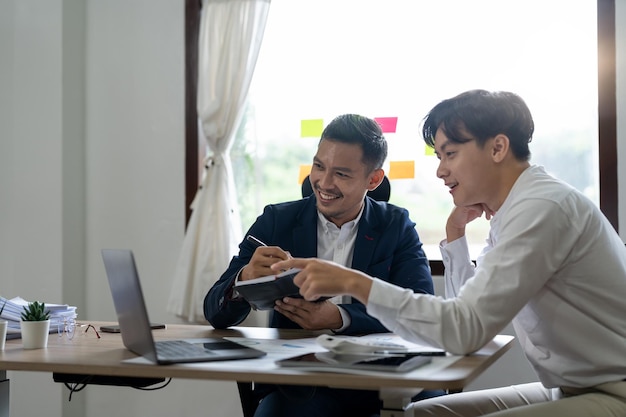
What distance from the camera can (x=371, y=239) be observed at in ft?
7.66

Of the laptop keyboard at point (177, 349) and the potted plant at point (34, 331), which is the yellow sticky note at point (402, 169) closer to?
the laptop keyboard at point (177, 349)

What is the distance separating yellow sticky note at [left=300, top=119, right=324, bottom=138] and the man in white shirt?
1.71 meters

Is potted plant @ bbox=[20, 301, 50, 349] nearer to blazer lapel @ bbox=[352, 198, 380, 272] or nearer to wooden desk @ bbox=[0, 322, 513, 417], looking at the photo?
wooden desk @ bbox=[0, 322, 513, 417]

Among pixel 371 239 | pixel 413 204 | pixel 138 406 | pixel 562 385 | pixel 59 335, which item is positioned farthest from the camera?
pixel 138 406

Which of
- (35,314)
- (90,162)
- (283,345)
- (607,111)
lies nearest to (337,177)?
(283,345)

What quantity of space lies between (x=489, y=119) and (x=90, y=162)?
102 inches

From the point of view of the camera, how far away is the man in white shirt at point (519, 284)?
1552 mm

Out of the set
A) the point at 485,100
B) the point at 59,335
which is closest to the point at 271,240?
the point at 59,335

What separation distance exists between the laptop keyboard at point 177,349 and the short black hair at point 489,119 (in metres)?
0.80

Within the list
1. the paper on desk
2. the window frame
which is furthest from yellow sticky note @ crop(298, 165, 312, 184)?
the paper on desk

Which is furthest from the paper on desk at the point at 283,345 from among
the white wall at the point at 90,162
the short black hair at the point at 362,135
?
the white wall at the point at 90,162

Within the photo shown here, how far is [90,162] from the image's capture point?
3.82 meters

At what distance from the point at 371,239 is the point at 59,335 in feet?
3.20

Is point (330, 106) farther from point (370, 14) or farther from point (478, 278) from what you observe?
point (478, 278)
